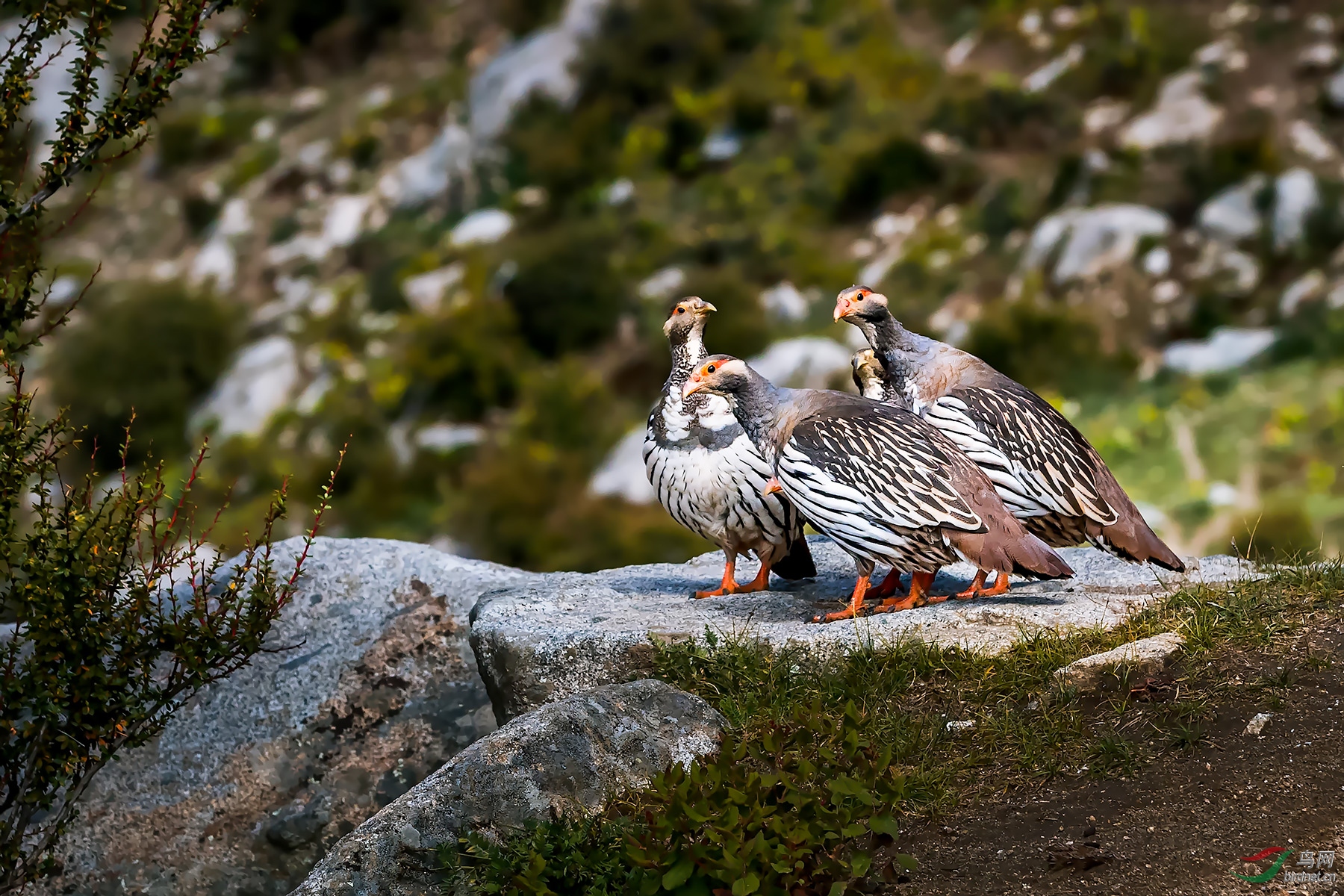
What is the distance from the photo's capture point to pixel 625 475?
2650 centimetres

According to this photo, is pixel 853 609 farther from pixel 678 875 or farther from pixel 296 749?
pixel 296 749

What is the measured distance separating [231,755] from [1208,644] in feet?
20.8

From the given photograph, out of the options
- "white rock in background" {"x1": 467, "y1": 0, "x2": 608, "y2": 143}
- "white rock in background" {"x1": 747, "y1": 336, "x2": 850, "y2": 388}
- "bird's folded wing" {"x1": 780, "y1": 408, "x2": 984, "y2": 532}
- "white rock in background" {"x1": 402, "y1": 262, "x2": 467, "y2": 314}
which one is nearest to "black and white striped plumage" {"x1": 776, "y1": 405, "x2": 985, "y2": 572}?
"bird's folded wing" {"x1": 780, "y1": 408, "x2": 984, "y2": 532}

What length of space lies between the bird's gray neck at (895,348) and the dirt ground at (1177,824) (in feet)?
9.36

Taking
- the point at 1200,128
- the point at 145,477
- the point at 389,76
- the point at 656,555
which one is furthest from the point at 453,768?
the point at 389,76

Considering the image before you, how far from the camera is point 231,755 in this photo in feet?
32.4

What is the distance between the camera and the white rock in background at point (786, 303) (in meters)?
28.8

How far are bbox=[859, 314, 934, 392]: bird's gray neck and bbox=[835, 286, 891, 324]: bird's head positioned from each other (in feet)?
0.16

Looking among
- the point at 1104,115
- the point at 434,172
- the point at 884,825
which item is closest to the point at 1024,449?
the point at 884,825

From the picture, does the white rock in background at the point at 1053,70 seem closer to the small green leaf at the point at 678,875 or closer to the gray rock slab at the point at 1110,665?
the gray rock slab at the point at 1110,665

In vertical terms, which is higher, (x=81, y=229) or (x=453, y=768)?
(x=81, y=229)

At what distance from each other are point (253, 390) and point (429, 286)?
4.62 metres

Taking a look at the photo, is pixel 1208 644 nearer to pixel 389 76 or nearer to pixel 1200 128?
pixel 1200 128

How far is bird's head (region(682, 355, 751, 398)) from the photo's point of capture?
864 centimetres
